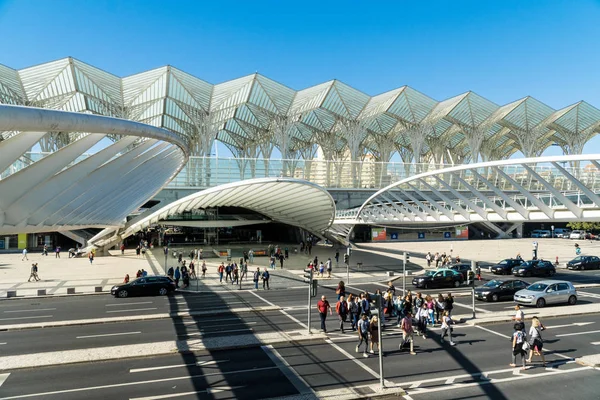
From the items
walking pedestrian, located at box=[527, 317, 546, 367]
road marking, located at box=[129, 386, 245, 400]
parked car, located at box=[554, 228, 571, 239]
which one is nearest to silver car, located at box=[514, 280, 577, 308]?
walking pedestrian, located at box=[527, 317, 546, 367]

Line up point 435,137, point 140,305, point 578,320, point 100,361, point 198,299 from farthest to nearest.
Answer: point 435,137 → point 198,299 → point 140,305 → point 578,320 → point 100,361

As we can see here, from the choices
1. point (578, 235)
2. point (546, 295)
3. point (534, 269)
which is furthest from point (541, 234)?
point (546, 295)

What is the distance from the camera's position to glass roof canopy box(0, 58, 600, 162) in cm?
6131

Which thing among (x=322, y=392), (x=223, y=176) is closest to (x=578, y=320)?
(x=322, y=392)

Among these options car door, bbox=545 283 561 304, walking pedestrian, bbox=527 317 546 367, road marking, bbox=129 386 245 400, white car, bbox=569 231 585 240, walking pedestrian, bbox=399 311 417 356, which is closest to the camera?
road marking, bbox=129 386 245 400

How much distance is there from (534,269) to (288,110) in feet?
174

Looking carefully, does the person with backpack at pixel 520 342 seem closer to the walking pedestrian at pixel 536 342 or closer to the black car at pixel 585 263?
the walking pedestrian at pixel 536 342

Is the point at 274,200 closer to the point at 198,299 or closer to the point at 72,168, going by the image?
the point at 198,299

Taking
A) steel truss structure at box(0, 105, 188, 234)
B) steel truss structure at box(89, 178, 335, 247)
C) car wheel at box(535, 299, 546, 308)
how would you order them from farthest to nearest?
steel truss structure at box(89, 178, 335, 247), car wheel at box(535, 299, 546, 308), steel truss structure at box(0, 105, 188, 234)

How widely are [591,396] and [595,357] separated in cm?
316

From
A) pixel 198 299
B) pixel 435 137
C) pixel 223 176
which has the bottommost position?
pixel 198 299

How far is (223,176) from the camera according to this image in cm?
6219

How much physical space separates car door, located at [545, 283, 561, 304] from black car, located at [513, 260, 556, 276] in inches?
427

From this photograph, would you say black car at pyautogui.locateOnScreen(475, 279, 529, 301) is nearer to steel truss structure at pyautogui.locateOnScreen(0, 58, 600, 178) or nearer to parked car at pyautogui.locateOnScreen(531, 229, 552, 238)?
steel truss structure at pyautogui.locateOnScreen(0, 58, 600, 178)
